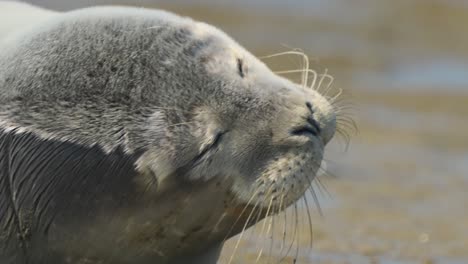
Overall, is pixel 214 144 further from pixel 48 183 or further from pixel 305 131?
pixel 48 183

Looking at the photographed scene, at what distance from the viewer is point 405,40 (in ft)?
36.7

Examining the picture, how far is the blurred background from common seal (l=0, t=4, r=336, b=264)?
1.77ft

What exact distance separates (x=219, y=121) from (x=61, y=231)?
23.0 inches

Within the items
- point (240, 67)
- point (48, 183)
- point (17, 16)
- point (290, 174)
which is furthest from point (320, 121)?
point (17, 16)

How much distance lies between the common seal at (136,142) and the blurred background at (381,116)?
54 centimetres

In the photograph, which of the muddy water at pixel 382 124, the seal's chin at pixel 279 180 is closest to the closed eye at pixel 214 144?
the seal's chin at pixel 279 180

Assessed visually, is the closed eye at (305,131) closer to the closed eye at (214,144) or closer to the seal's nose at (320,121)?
the seal's nose at (320,121)

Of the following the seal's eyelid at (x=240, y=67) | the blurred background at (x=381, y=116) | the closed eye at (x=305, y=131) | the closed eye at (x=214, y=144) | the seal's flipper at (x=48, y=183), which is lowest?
the blurred background at (x=381, y=116)

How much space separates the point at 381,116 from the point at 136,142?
5.20m

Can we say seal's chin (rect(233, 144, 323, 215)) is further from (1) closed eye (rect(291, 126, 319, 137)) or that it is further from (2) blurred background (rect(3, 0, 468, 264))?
(2) blurred background (rect(3, 0, 468, 264))

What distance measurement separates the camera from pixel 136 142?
398 cm

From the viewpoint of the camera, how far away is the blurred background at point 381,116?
241 inches

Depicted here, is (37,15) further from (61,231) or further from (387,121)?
(387,121)

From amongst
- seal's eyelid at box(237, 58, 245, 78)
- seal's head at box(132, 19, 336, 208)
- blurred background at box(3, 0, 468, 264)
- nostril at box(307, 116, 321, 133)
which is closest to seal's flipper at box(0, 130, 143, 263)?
seal's head at box(132, 19, 336, 208)
